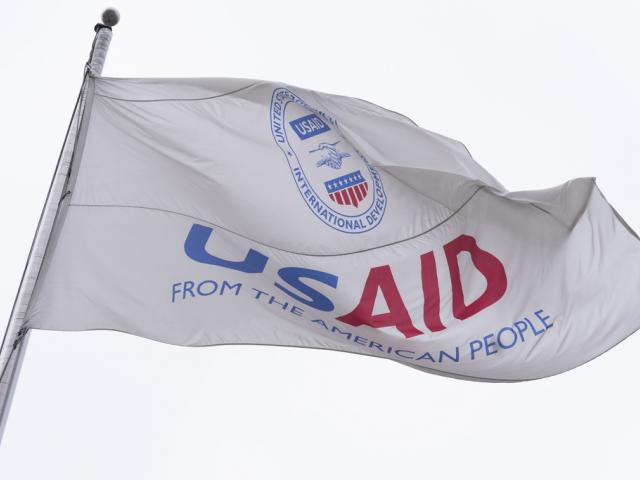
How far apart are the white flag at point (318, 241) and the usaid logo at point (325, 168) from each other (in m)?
0.02

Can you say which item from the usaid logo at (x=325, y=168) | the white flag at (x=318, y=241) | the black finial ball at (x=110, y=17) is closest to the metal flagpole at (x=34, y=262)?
the white flag at (x=318, y=241)

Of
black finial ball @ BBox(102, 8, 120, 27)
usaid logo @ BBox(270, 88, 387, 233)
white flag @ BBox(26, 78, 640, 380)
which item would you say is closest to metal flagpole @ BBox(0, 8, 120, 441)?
white flag @ BBox(26, 78, 640, 380)

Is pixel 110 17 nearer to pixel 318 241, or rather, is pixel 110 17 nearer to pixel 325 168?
pixel 325 168

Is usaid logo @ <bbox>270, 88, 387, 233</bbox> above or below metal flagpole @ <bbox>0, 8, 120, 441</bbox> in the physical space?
above

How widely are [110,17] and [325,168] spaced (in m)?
2.25

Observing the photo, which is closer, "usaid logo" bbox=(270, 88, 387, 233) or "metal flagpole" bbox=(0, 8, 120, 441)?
"metal flagpole" bbox=(0, 8, 120, 441)

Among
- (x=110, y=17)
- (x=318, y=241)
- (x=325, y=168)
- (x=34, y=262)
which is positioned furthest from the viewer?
(x=325, y=168)

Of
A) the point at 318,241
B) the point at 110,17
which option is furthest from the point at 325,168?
the point at 110,17

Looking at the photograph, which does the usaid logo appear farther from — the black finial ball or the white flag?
the black finial ball

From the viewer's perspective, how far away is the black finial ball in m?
8.20

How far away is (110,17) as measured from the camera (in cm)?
823

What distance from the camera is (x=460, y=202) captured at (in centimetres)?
955

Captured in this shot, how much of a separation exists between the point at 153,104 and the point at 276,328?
207 centimetres

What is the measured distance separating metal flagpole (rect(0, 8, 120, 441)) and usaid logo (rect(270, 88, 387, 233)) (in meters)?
1.68
